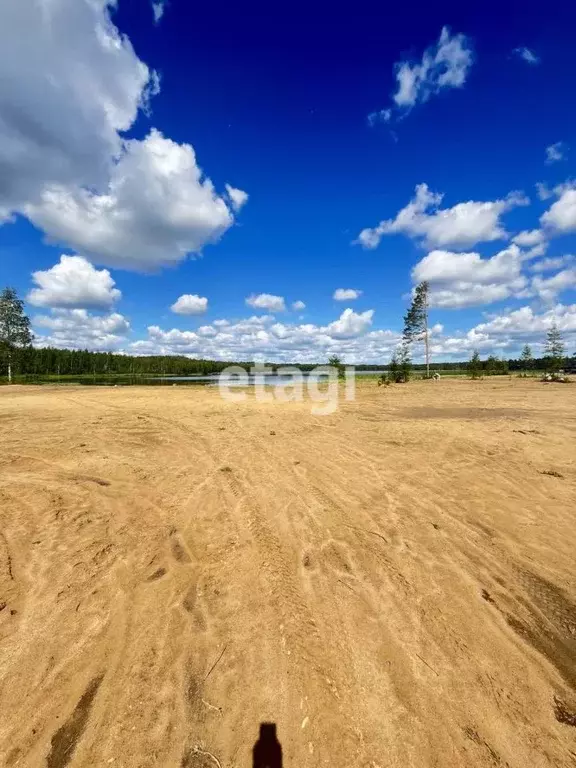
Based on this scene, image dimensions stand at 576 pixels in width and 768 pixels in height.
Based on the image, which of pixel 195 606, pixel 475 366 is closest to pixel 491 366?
pixel 475 366

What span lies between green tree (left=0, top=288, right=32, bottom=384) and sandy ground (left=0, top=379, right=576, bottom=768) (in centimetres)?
4673

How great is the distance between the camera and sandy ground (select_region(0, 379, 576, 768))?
230 cm

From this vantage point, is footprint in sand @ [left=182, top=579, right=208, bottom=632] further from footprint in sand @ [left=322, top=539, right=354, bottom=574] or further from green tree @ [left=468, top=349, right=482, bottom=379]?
green tree @ [left=468, top=349, right=482, bottom=379]

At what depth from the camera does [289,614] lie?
11.0 ft

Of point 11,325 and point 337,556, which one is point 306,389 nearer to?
point 337,556

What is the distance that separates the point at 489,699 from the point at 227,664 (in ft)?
6.61

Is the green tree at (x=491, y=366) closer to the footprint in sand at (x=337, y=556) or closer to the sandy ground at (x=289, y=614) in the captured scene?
the sandy ground at (x=289, y=614)

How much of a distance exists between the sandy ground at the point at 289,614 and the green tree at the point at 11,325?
46725mm

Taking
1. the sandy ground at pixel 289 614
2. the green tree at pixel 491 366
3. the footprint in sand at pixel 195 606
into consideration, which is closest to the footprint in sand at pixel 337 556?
the sandy ground at pixel 289 614

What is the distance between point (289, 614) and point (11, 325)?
5393 centimetres

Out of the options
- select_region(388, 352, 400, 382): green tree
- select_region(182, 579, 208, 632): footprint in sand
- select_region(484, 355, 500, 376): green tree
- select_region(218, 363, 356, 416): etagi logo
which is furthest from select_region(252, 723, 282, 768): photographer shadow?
select_region(484, 355, 500, 376): green tree

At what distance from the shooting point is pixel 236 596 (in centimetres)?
361

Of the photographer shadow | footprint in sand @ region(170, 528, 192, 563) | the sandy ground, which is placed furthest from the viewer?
footprint in sand @ region(170, 528, 192, 563)

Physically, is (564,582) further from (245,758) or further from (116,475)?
(116,475)
